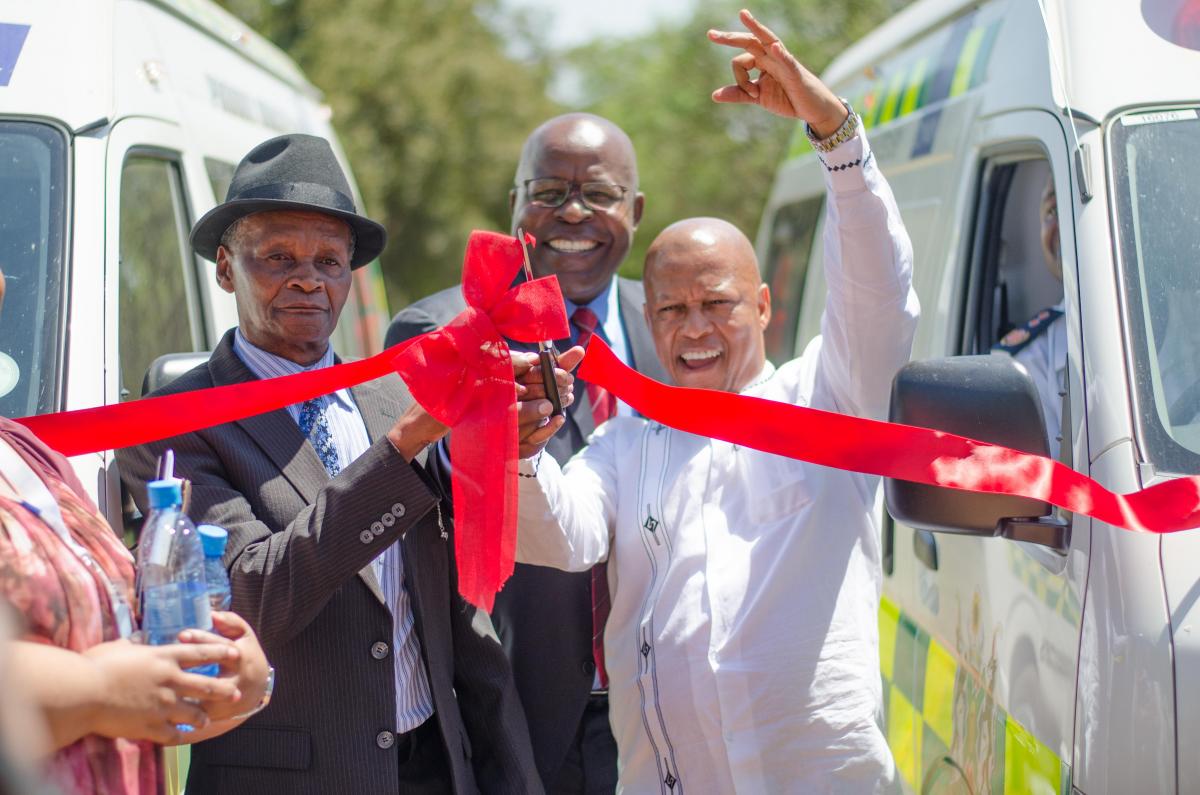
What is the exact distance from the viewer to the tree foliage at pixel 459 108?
71.3ft

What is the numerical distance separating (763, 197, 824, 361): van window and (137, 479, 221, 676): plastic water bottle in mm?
4161

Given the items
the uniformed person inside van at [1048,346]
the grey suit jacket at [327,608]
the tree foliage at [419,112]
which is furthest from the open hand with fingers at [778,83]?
the tree foliage at [419,112]

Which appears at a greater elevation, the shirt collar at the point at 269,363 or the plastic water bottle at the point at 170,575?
the shirt collar at the point at 269,363

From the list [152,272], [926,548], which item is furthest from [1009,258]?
[152,272]

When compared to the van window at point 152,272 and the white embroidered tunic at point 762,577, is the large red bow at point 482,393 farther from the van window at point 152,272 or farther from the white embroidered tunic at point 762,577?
the van window at point 152,272

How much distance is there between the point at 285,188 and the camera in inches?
114

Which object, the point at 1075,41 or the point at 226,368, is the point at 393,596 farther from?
the point at 1075,41

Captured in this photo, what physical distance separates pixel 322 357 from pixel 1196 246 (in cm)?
184

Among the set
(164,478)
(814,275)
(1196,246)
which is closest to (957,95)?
Result: (1196,246)

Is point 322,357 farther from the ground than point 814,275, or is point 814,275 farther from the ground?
point 814,275

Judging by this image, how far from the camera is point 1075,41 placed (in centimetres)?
320

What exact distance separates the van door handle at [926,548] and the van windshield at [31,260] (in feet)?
7.18

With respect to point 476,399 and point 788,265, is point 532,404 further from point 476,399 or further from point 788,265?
point 788,265

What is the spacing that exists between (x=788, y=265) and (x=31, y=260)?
4.13m
